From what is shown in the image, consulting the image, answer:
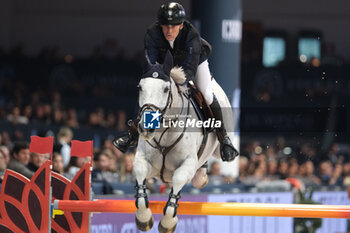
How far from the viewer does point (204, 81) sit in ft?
23.2

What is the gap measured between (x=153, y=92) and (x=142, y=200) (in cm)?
86

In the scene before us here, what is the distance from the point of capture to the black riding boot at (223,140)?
23.4ft

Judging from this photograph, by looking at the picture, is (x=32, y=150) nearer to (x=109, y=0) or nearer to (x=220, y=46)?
(x=220, y=46)

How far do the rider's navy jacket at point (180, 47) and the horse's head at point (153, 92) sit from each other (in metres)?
0.20

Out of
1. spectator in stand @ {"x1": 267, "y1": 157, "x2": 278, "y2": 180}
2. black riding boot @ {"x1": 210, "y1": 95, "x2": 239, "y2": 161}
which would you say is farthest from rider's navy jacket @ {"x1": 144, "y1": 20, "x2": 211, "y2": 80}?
spectator in stand @ {"x1": 267, "y1": 157, "x2": 278, "y2": 180}

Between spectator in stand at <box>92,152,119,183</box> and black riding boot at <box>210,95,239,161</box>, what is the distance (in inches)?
97.5

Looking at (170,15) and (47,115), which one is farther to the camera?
(47,115)

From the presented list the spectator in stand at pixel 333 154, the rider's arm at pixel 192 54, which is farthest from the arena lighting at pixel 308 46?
the rider's arm at pixel 192 54

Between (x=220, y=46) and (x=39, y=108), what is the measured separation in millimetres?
3958

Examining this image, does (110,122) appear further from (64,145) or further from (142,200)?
(142,200)

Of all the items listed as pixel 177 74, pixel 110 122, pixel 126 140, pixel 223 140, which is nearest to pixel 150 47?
pixel 177 74

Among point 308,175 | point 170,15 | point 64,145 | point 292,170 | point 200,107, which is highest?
point 170,15

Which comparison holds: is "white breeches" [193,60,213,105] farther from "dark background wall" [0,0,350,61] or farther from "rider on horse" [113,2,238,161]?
"dark background wall" [0,0,350,61]

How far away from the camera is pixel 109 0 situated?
926 inches
